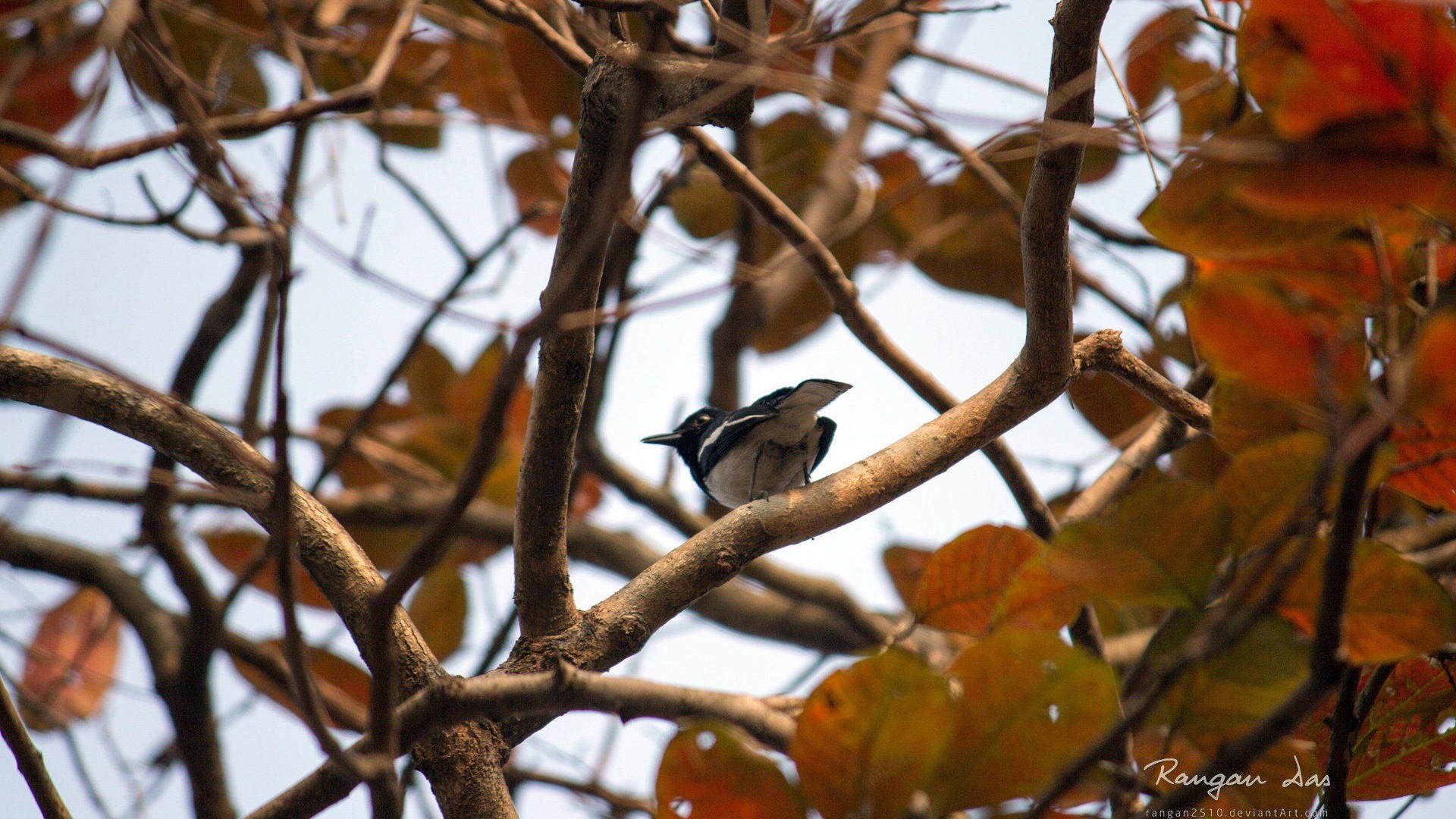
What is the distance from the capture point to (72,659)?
14.2 ft

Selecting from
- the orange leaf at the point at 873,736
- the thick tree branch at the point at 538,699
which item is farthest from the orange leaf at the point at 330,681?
the orange leaf at the point at 873,736

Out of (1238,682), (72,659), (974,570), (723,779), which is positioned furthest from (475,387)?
(1238,682)

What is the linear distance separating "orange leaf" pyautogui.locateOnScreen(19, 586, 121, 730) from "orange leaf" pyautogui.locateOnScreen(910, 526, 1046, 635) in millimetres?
3239

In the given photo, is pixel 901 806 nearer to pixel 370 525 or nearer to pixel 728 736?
pixel 728 736

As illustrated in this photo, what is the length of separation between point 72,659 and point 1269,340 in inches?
188

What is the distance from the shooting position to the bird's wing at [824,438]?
4.62m

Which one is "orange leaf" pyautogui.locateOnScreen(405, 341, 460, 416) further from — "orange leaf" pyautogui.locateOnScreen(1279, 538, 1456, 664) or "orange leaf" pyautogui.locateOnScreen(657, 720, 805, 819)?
"orange leaf" pyautogui.locateOnScreen(1279, 538, 1456, 664)

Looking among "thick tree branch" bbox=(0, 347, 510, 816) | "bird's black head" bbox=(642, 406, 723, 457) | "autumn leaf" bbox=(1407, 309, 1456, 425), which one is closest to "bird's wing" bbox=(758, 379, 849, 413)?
"bird's black head" bbox=(642, 406, 723, 457)

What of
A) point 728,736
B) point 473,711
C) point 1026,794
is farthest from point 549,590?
point 1026,794

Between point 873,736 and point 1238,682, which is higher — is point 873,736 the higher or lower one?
the higher one

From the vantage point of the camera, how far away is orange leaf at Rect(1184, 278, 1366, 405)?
43.3 inches

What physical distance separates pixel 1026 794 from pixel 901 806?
159 mm

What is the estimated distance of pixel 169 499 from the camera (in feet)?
12.1

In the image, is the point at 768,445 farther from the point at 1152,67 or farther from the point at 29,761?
the point at 29,761
